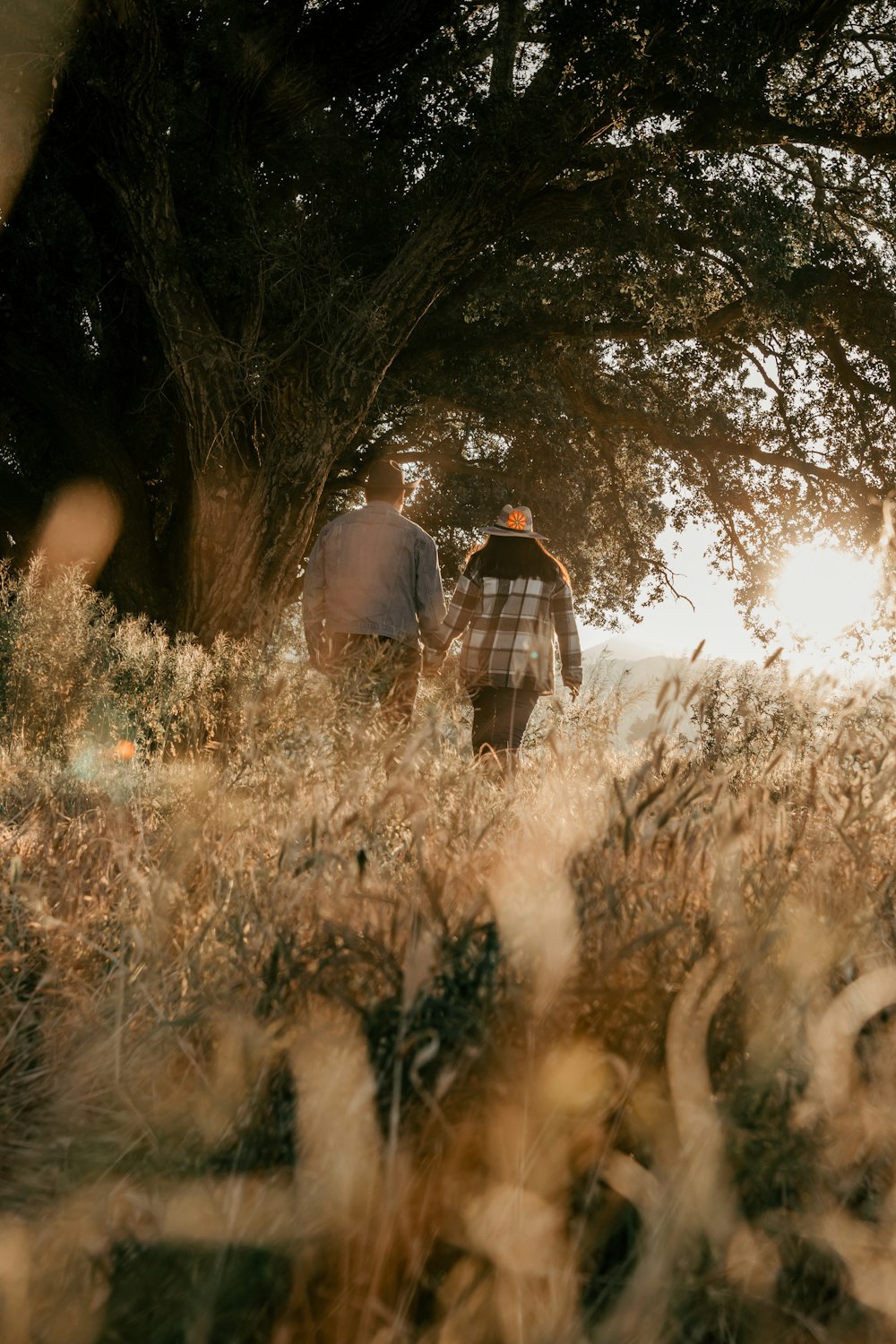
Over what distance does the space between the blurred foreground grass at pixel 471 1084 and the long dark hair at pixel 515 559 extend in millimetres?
3661

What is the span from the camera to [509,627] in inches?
220

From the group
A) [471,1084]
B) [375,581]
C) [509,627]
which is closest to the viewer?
[471,1084]

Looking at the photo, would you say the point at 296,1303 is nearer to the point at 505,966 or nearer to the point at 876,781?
the point at 505,966

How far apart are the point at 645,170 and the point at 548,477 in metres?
5.77

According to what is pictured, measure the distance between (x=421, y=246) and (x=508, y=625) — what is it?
15.8 feet

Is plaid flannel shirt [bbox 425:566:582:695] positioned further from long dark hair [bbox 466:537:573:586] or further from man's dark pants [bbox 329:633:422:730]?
man's dark pants [bbox 329:633:422:730]

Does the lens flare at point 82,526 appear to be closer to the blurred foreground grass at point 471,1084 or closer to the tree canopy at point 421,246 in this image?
the tree canopy at point 421,246

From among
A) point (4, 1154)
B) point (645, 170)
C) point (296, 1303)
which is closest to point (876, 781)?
point (296, 1303)

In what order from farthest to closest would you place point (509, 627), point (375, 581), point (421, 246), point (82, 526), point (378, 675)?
point (82, 526), point (421, 246), point (509, 627), point (375, 581), point (378, 675)

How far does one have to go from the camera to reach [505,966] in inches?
50.0

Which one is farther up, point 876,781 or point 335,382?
point 335,382

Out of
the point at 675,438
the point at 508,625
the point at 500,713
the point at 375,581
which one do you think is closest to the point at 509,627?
the point at 508,625

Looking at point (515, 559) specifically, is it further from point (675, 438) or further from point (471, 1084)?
point (675, 438)

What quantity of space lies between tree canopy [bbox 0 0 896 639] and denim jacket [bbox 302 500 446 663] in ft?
10.3
